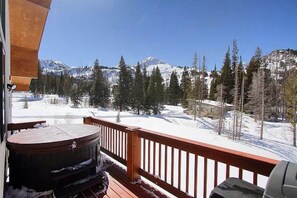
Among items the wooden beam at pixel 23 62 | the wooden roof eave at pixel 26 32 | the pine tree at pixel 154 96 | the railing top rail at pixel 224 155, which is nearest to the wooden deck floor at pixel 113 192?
the railing top rail at pixel 224 155

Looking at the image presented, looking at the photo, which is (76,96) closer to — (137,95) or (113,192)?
(137,95)

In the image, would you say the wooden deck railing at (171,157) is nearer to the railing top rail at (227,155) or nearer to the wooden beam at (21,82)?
the railing top rail at (227,155)

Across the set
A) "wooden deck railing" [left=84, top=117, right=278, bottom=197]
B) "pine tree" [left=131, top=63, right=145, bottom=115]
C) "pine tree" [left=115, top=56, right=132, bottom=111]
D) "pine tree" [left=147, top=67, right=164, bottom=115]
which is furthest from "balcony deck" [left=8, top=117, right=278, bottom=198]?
"pine tree" [left=115, top=56, right=132, bottom=111]

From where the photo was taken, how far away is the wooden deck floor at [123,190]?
239 cm

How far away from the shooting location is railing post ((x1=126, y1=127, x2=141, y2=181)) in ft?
9.97

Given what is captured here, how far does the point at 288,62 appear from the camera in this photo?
43.3m

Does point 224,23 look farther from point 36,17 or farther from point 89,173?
point 89,173

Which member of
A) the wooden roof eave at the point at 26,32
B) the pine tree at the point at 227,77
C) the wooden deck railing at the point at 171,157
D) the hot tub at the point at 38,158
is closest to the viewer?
the wooden deck railing at the point at 171,157

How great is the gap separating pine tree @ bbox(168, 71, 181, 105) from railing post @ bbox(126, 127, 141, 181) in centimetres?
3874

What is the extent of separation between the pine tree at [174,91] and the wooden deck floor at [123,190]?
38.8 m

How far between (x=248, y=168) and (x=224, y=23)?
59.3ft

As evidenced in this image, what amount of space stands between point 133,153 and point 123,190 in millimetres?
547

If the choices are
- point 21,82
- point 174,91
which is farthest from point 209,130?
point 174,91

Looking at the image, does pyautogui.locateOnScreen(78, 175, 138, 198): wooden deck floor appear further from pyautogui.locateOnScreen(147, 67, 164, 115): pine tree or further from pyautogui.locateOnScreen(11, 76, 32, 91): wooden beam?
pyautogui.locateOnScreen(147, 67, 164, 115): pine tree
